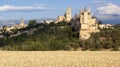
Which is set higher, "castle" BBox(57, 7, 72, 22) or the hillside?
"castle" BBox(57, 7, 72, 22)

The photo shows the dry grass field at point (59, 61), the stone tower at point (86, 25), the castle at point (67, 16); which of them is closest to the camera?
the dry grass field at point (59, 61)

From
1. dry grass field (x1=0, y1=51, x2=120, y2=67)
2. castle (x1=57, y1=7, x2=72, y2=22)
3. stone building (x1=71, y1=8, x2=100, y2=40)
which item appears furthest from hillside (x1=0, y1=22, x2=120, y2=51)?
dry grass field (x1=0, y1=51, x2=120, y2=67)

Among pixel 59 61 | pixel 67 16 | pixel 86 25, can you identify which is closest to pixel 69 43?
pixel 86 25

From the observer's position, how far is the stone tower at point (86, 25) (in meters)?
107

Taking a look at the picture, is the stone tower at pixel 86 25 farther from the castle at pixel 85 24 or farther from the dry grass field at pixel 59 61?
the dry grass field at pixel 59 61

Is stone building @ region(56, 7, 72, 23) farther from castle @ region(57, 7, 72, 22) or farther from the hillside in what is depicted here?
the hillside

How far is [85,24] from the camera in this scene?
114m

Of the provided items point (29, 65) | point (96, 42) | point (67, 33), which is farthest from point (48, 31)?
point (29, 65)

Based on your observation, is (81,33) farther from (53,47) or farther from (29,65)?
(29,65)

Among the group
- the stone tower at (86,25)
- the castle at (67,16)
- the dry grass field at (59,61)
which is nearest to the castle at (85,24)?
the stone tower at (86,25)

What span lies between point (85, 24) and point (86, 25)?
748 millimetres

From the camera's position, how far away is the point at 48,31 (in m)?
124

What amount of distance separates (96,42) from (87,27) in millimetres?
23344

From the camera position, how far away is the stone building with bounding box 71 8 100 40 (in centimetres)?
10749
